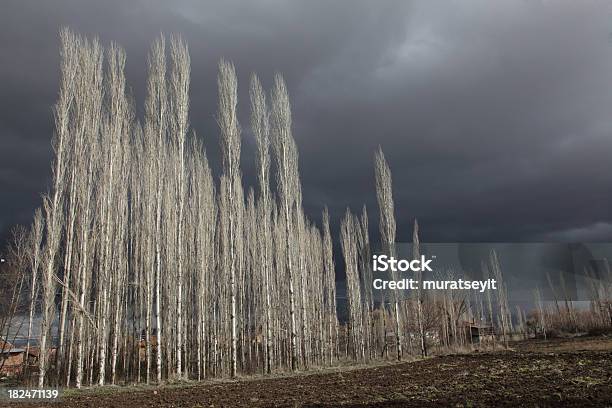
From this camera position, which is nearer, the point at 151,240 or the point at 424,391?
the point at 424,391

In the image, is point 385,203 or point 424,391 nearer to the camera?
point 424,391

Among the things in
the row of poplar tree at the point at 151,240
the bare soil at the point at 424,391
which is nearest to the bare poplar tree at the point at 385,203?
the row of poplar tree at the point at 151,240

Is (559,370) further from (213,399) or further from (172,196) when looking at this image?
(172,196)

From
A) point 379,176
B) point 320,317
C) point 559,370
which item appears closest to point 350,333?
point 320,317

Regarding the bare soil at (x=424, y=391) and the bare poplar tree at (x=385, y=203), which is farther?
the bare poplar tree at (x=385, y=203)

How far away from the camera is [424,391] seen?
11133 mm

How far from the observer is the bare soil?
921cm

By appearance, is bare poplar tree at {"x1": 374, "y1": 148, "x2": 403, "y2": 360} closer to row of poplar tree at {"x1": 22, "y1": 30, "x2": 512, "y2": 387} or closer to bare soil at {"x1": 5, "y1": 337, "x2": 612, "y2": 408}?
row of poplar tree at {"x1": 22, "y1": 30, "x2": 512, "y2": 387}

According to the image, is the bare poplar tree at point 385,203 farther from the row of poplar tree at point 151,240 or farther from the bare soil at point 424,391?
the bare soil at point 424,391

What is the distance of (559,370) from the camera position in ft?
44.2

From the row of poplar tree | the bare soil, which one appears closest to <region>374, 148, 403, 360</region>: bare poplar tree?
the row of poplar tree

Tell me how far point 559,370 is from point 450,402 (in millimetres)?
6453

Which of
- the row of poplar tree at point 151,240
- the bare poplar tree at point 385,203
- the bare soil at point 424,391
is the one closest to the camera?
the bare soil at point 424,391

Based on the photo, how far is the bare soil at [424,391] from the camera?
9.21m
